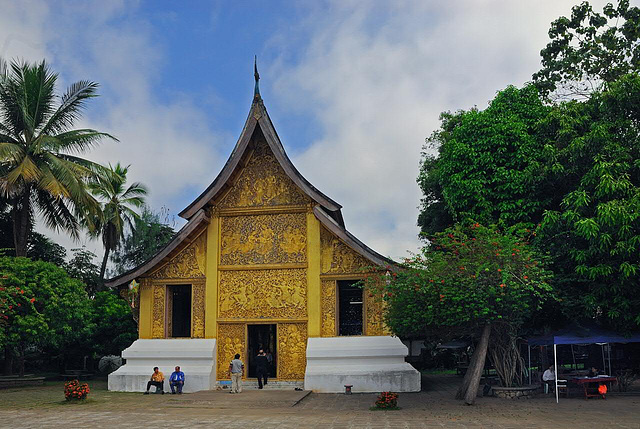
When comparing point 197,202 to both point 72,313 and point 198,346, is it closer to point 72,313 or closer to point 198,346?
point 198,346

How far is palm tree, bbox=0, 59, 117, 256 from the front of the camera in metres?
23.7

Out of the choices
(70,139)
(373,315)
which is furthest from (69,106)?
(373,315)

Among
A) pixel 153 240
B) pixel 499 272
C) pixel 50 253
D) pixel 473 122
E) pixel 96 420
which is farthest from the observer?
pixel 153 240

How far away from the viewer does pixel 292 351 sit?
18.5m

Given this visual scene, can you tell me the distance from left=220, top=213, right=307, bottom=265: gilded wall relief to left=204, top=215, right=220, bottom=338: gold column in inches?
8.5

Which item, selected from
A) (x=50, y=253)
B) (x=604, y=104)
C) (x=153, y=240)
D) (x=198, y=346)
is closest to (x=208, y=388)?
(x=198, y=346)

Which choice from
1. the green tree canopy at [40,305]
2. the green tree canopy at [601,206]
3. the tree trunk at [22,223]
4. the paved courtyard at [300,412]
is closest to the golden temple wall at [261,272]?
the paved courtyard at [300,412]

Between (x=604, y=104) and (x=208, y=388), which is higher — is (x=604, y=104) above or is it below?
above

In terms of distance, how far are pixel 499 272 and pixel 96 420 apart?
906cm

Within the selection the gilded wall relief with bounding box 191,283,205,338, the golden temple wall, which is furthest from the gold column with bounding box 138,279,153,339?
the gilded wall relief with bounding box 191,283,205,338

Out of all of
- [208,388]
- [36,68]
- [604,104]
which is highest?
[36,68]

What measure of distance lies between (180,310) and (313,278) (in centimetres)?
447

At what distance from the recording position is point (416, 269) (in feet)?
48.9

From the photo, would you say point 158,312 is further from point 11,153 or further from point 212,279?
point 11,153
